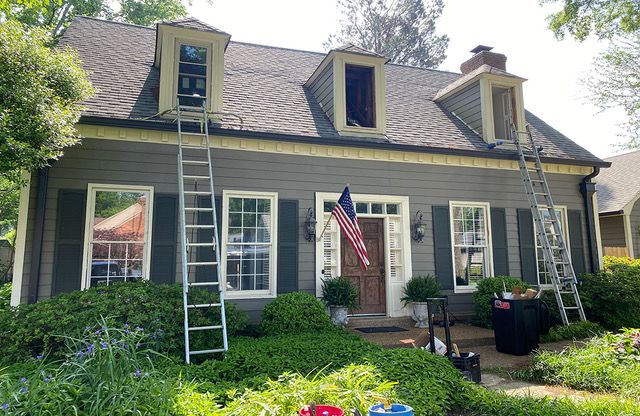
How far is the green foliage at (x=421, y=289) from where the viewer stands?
721 cm

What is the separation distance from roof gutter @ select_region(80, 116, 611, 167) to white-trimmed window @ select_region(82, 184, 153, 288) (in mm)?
989

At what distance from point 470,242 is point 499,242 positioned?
25.3 inches

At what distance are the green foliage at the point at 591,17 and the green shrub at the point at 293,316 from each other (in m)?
10.8

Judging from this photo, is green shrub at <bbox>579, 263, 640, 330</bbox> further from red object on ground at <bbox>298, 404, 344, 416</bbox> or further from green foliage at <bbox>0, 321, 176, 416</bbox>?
green foliage at <bbox>0, 321, 176, 416</bbox>

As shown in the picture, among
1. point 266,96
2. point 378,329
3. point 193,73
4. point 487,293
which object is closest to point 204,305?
point 378,329

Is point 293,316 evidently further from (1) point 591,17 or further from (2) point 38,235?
(1) point 591,17

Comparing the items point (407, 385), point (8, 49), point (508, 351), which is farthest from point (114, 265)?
point (508, 351)

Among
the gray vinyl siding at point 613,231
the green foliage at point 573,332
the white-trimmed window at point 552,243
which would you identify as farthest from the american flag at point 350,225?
the gray vinyl siding at point 613,231

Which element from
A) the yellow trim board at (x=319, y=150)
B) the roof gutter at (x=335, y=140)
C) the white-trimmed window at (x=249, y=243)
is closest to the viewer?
the roof gutter at (x=335, y=140)

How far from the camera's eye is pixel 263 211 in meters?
7.03

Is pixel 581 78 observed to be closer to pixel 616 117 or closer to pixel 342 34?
pixel 616 117

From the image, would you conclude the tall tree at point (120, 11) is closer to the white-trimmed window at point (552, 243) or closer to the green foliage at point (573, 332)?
the white-trimmed window at point (552, 243)

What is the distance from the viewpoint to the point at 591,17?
11078 mm

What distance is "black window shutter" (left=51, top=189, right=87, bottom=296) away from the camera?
19.1 ft
